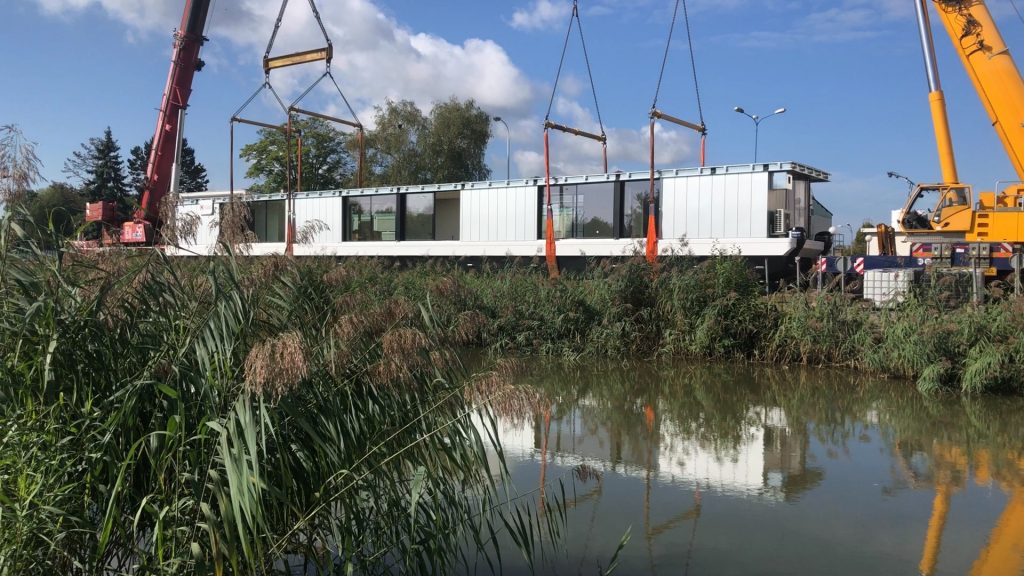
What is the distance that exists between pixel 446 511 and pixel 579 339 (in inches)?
395

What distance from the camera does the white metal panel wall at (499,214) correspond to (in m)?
21.8

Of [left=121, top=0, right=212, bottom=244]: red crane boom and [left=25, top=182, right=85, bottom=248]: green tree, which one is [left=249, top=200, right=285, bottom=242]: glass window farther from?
[left=25, top=182, right=85, bottom=248]: green tree

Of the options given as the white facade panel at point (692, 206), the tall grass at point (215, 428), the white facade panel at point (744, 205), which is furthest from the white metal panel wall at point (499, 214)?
the tall grass at point (215, 428)

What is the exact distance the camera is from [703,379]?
11.2 m

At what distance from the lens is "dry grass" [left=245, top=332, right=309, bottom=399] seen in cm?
277

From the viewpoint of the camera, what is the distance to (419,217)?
23859 mm

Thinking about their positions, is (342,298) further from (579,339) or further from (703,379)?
(579,339)

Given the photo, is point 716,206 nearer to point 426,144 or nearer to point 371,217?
point 371,217

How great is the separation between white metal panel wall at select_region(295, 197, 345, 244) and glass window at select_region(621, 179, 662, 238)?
30.8 ft

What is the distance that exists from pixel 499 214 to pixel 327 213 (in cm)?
625

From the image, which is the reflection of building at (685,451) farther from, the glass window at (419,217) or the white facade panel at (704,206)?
the glass window at (419,217)

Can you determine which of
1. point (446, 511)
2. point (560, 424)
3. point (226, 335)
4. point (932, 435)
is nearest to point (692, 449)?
point (560, 424)

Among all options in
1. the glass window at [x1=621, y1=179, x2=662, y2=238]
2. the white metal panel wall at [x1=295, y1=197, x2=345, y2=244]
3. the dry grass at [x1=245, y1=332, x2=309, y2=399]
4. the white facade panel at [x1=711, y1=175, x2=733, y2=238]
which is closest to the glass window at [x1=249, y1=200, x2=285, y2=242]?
the white metal panel wall at [x1=295, y1=197, x2=345, y2=244]

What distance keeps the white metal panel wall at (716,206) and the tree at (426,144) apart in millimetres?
27172
